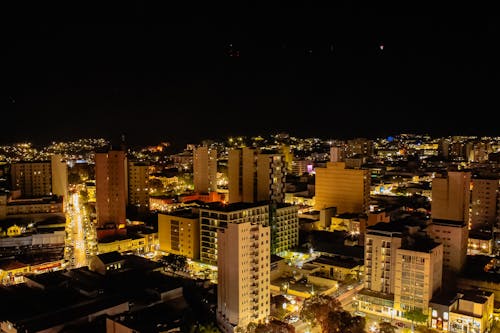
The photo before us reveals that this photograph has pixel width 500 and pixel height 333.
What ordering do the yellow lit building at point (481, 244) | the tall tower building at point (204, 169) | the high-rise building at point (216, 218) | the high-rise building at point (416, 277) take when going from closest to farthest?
the high-rise building at point (416, 277) → the high-rise building at point (216, 218) → the yellow lit building at point (481, 244) → the tall tower building at point (204, 169)

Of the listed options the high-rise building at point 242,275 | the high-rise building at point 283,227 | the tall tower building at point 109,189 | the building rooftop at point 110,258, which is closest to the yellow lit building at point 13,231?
the tall tower building at point 109,189

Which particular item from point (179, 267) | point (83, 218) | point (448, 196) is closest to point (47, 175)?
point (83, 218)

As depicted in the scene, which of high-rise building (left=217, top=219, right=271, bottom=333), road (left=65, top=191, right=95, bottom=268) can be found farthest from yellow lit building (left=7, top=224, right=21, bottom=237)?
high-rise building (left=217, top=219, right=271, bottom=333)

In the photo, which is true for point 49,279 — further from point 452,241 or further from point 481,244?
point 481,244

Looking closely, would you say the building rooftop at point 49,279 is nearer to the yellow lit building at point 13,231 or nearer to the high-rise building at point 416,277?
the yellow lit building at point 13,231

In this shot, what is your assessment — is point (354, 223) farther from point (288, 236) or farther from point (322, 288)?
point (322, 288)

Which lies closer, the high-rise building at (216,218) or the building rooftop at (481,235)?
the high-rise building at (216,218)
